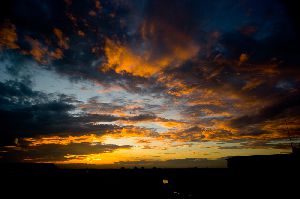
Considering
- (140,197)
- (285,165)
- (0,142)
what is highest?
(0,142)

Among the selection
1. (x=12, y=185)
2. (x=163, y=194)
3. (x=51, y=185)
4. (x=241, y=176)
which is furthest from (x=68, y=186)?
(x=241, y=176)

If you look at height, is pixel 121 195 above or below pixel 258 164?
below

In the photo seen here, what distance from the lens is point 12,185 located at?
98.7 feet

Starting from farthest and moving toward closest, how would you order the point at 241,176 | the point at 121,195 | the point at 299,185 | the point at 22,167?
the point at 22,167, the point at 241,176, the point at 121,195, the point at 299,185

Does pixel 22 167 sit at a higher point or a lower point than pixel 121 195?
higher

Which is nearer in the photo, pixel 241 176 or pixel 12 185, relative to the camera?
pixel 12 185

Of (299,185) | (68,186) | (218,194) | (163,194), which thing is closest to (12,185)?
(68,186)

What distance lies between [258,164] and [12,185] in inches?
1406

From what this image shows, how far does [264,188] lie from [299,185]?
177 inches

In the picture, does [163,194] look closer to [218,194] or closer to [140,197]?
[140,197]

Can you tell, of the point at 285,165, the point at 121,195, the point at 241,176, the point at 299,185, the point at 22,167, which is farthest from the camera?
the point at 22,167

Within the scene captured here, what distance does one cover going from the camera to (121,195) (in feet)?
110

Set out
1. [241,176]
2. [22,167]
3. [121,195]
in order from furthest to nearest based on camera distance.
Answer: [22,167]
[241,176]
[121,195]

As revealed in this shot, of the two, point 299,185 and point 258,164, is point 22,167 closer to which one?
point 258,164
